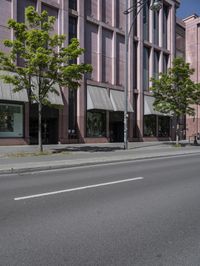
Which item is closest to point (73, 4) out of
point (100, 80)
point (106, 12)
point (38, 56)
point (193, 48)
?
point (106, 12)

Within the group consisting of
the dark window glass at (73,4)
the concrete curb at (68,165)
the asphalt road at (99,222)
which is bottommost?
the asphalt road at (99,222)

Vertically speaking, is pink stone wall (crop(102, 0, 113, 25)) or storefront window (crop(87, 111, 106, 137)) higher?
pink stone wall (crop(102, 0, 113, 25))

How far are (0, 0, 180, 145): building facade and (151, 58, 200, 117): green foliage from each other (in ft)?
17.2

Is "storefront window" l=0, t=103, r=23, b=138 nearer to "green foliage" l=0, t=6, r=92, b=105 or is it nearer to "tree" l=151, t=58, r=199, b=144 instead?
"green foliage" l=0, t=6, r=92, b=105

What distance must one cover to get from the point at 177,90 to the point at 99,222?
25.1m

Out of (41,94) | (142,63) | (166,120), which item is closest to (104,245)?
(41,94)

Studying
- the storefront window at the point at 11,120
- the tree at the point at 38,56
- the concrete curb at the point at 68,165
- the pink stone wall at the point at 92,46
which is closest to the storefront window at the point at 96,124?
the pink stone wall at the point at 92,46

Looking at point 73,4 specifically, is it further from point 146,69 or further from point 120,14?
point 146,69

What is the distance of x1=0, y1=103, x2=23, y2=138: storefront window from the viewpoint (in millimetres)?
24969

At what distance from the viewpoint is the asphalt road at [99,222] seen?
412 cm

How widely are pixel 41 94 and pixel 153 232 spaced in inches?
621

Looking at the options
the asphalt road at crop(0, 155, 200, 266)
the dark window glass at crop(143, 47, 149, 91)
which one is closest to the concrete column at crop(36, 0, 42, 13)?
the dark window glass at crop(143, 47, 149, 91)

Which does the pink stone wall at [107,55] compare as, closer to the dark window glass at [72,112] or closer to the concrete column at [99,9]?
the concrete column at [99,9]

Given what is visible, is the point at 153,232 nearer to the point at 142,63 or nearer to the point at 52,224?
the point at 52,224
